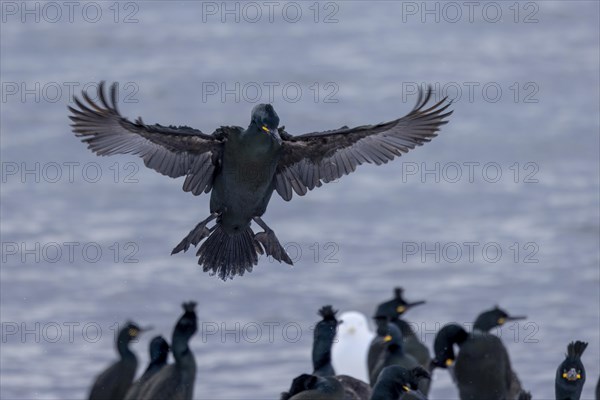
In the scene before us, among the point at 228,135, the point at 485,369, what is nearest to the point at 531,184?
the point at 485,369

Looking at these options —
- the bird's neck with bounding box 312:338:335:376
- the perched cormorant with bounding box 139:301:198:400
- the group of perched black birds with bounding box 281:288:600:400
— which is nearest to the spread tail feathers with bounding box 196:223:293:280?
the group of perched black birds with bounding box 281:288:600:400

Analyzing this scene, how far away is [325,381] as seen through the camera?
1110cm

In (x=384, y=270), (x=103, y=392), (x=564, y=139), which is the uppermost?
(x=564, y=139)

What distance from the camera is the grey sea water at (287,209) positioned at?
1645cm

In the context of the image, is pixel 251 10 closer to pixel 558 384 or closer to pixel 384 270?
pixel 384 270

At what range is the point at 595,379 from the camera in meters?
14.8

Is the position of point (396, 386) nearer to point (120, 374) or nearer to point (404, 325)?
point (120, 374)

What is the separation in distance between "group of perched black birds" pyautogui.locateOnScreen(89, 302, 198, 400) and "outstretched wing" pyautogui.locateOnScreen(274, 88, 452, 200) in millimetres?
2465

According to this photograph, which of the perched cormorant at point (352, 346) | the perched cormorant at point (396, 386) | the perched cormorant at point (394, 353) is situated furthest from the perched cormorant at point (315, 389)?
the perched cormorant at point (352, 346)

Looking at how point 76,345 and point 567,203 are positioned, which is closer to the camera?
point 76,345

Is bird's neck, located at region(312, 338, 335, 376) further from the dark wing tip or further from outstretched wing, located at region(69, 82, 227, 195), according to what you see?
outstretched wing, located at region(69, 82, 227, 195)

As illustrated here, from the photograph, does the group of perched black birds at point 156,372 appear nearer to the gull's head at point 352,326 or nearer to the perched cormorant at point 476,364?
the perched cormorant at point 476,364

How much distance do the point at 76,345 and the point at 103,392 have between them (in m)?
3.76

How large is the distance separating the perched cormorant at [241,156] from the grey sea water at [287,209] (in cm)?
466
